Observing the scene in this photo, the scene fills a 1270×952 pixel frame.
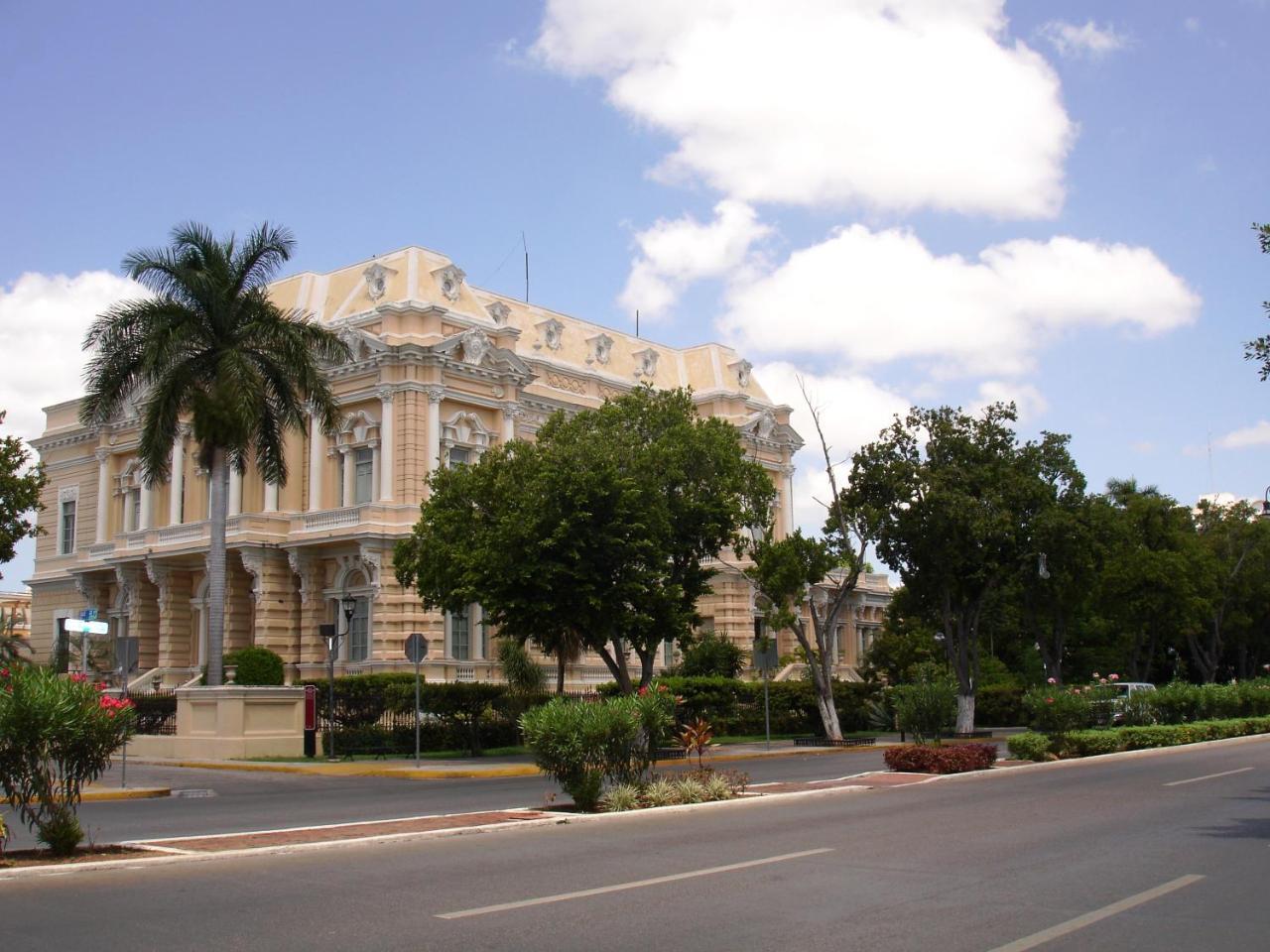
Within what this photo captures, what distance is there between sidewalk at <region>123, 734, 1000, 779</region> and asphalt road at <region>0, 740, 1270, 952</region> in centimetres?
1144

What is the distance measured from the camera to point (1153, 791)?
1766 centimetres

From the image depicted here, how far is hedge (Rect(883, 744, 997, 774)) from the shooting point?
2112cm

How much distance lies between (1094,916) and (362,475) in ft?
129

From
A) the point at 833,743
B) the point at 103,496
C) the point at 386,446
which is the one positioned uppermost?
the point at 386,446

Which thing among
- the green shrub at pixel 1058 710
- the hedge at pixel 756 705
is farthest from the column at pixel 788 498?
the green shrub at pixel 1058 710

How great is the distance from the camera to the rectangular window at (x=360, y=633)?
4347 centimetres

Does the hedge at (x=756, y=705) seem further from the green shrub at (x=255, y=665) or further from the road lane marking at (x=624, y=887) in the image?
the road lane marking at (x=624, y=887)

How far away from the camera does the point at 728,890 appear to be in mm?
9844

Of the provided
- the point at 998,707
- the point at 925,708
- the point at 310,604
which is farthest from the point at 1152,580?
the point at 310,604

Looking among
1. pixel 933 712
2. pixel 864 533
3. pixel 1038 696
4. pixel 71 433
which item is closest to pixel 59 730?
pixel 1038 696

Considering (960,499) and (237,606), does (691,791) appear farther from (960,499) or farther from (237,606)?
(237,606)

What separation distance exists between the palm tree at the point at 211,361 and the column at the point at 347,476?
13343 mm

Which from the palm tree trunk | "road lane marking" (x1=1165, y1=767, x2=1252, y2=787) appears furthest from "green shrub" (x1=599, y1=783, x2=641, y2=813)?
the palm tree trunk

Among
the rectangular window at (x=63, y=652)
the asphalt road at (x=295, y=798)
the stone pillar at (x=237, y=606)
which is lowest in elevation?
the asphalt road at (x=295, y=798)
